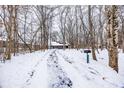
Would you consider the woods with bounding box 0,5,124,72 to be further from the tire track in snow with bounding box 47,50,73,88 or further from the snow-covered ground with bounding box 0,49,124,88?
the tire track in snow with bounding box 47,50,73,88

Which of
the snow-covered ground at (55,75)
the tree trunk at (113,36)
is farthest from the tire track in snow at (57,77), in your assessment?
the tree trunk at (113,36)

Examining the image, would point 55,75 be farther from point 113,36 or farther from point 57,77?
point 113,36

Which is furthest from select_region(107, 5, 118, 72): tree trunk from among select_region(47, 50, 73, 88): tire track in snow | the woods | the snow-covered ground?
select_region(47, 50, 73, 88): tire track in snow

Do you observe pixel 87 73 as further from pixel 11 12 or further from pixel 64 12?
pixel 11 12

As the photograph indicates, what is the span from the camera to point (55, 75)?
3.64m

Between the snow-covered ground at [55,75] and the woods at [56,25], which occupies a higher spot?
the woods at [56,25]

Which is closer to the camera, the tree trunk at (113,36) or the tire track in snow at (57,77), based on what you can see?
the tire track in snow at (57,77)

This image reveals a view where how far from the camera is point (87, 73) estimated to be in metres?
3.67

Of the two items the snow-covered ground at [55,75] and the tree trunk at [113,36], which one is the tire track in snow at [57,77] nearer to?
the snow-covered ground at [55,75]

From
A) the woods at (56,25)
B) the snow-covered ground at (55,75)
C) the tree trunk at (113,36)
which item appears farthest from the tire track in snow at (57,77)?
the tree trunk at (113,36)

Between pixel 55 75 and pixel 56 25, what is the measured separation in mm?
1165

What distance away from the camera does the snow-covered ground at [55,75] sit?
3.37 meters

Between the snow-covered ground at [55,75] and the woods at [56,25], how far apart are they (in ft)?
1.22

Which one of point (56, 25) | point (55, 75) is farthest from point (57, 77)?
point (56, 25)
